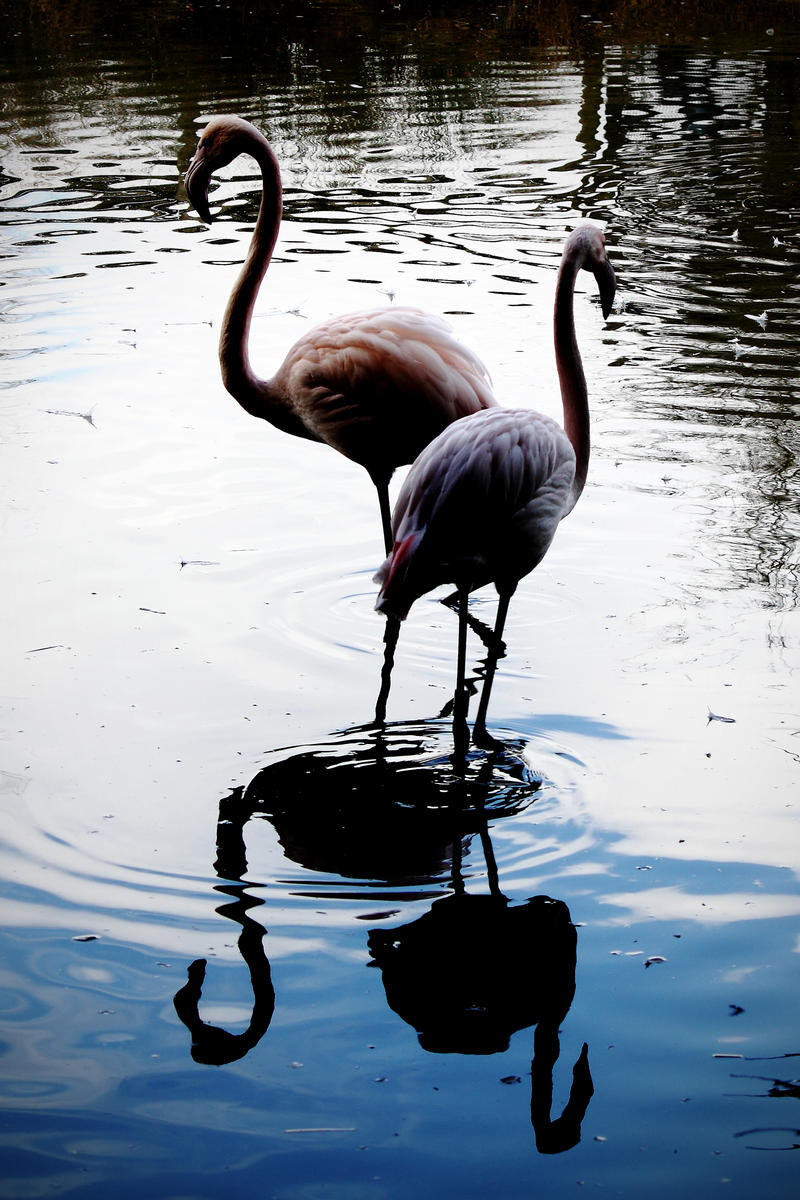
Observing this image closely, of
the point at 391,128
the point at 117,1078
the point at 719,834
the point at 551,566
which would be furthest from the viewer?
the point at 391,128

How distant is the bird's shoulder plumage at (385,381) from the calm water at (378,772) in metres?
0.64

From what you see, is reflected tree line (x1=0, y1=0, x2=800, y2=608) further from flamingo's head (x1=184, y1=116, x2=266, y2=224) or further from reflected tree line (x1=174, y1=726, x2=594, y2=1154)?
flamingo's head (x1=184, y1=116, x2=266, y2=224)

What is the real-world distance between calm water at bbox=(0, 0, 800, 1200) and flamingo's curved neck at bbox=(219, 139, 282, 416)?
652 mm

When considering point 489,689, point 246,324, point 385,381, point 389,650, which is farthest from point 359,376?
point 489,689

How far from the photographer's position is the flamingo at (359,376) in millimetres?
4680

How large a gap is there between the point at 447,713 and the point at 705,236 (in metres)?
6.45

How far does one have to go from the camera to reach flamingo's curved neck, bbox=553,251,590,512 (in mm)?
4406

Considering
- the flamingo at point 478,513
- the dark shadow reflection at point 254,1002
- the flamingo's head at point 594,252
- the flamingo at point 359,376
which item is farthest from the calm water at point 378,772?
the flamingo's head at point 594,252

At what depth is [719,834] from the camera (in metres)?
3.53

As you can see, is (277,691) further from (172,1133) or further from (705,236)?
(705,236)

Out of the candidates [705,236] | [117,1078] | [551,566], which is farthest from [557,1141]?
[705,236]

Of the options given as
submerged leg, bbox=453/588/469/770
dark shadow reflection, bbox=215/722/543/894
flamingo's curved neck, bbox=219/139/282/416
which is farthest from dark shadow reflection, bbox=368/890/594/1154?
flamingo's curved neck, bbox=219/139/282/416

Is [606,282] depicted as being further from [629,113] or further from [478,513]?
[629,113]

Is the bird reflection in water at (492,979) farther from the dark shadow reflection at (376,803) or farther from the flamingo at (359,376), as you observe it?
the flamingo at (359,376)
